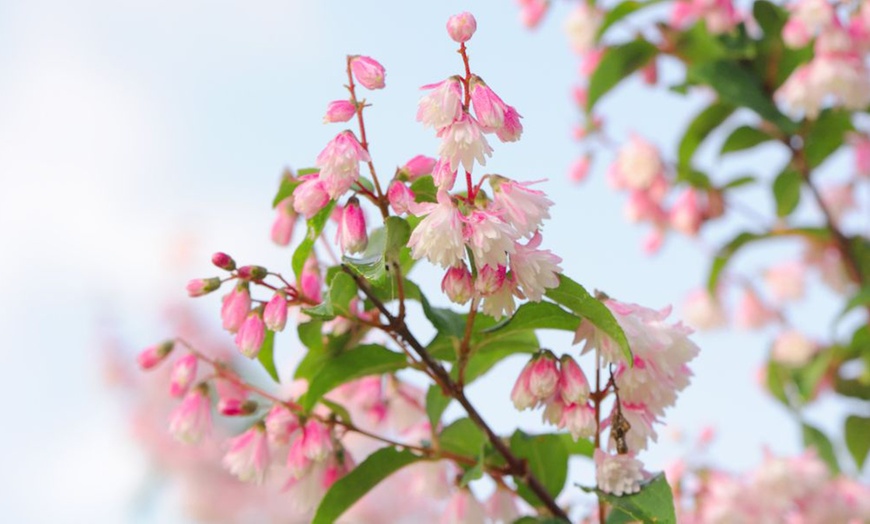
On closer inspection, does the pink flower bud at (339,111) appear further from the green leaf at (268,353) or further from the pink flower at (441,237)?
the green leaf at (268,353)

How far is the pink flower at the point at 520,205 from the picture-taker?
2.86 feet

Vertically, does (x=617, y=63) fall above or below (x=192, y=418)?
above

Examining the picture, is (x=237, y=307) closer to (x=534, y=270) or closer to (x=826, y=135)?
(x=534, y=270)

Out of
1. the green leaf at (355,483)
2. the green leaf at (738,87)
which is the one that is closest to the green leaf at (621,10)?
the green leaf at (738,87)

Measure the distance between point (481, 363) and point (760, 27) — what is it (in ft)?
4.44

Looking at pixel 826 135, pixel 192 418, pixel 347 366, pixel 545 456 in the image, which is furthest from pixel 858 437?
pixel 192 418

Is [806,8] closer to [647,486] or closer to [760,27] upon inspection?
[760,27]

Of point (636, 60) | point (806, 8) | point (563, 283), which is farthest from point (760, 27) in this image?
point (563, 283)

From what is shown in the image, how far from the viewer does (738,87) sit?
6.73 feet

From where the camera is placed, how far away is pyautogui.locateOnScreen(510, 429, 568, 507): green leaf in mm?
1199

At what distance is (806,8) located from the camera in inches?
81.0

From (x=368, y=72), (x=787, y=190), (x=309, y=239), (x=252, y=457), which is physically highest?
(x=787, y=190)

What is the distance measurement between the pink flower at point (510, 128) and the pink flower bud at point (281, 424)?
0.43 meters

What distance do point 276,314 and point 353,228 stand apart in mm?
117
